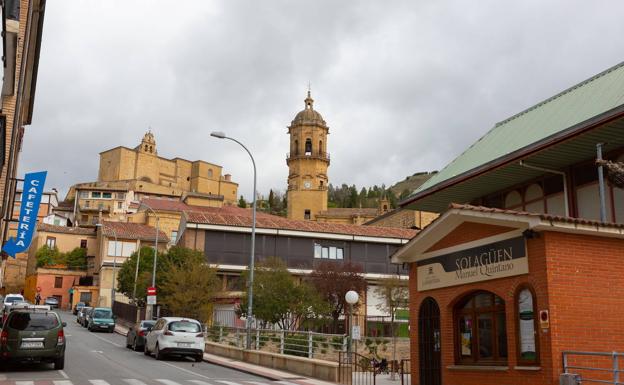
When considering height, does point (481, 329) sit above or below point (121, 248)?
below

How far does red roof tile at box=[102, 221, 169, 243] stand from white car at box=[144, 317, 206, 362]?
158 feet

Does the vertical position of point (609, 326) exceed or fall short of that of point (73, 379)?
it exceeds it

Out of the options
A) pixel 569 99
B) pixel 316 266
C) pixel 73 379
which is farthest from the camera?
pixel 316 266

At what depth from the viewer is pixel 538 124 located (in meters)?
18.5

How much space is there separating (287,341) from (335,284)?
58.6 ft

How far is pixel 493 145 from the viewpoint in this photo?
66.2ft

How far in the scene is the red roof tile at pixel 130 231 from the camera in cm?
7175

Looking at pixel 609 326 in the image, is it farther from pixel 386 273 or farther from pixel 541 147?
pixel 386 273

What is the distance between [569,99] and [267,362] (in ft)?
45.6

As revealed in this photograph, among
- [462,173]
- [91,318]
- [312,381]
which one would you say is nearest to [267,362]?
[312,381]

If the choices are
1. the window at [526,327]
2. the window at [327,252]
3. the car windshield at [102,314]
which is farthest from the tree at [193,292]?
the window at [526,327]

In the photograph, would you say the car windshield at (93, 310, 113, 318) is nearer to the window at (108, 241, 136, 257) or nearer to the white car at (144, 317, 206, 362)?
the white car at (144, 317, 206, 362)

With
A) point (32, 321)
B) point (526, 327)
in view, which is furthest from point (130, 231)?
point (526, 327)

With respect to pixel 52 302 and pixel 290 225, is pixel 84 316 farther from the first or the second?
pixel 52 302
